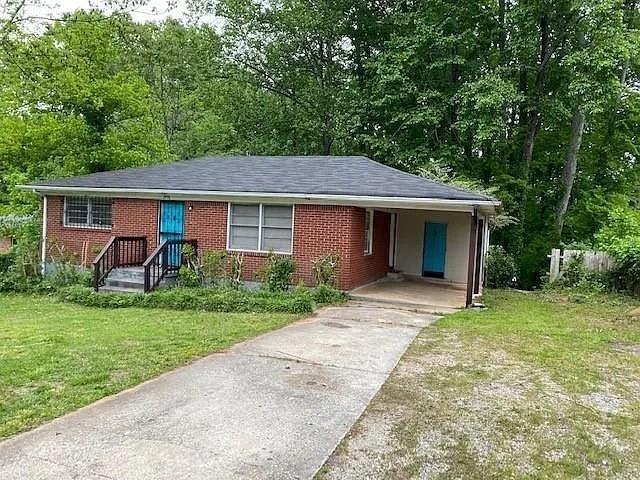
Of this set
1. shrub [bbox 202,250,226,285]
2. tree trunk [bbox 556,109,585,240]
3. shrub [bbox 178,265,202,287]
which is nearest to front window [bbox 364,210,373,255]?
shrub [bbox 202,250,226,285]

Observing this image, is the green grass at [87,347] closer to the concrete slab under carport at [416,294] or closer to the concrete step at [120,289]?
the concrete step at [120,289]

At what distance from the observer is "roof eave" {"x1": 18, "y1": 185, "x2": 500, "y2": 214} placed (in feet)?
37.6

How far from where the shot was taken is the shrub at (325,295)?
1202 centimetres

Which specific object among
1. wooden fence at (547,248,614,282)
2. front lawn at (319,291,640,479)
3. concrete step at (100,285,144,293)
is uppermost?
wooden fence at (547,248,614,282)

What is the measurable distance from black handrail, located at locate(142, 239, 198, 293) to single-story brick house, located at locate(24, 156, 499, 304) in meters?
0.12

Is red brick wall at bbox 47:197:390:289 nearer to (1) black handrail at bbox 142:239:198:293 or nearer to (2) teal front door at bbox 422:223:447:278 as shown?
(1) black handrail at bbox 142:239:198:293

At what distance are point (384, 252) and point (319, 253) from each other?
3.68 meters

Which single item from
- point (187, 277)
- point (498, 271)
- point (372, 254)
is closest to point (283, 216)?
point (187, 277)

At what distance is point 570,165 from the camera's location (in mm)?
21266

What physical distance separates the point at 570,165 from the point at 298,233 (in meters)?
13.2

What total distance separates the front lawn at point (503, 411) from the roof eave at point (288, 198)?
9.94 ft

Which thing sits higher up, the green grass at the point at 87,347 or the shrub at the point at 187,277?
the shrub at the point at 187,277

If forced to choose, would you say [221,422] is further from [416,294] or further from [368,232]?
[368,232]

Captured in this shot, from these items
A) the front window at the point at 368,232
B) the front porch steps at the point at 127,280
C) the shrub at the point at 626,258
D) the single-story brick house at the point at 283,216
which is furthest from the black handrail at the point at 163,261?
the shrub at the point at 626,258
